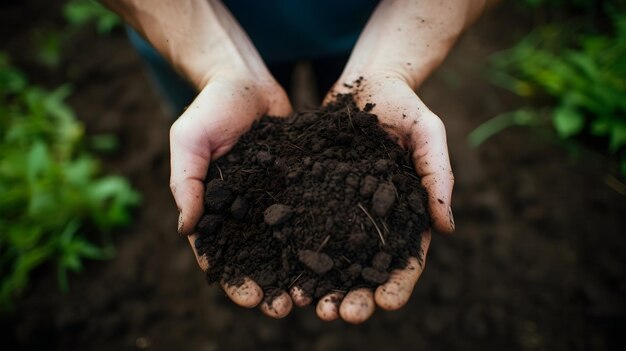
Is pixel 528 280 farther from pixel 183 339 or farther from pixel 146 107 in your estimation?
pixel 146 107

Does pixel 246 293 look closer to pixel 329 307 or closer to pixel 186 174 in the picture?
pixel 329 307

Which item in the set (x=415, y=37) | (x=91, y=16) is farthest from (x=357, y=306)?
(x=91, y=16)

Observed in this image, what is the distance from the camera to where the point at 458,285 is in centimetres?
247

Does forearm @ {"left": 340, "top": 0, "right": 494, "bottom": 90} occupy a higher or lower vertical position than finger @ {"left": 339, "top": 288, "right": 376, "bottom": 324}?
higher

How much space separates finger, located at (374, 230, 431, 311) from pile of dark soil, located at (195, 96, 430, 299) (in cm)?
3

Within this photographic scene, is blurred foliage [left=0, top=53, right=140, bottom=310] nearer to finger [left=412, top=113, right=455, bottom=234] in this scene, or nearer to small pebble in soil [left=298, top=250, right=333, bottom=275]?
small pebble in soil [left=298, top=250, right=333, bottom=275]

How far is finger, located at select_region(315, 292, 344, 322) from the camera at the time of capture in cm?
136

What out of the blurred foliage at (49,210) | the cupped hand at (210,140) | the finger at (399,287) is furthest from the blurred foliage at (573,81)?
the blurred foliage at (49,210)

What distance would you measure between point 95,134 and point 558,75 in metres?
3.77

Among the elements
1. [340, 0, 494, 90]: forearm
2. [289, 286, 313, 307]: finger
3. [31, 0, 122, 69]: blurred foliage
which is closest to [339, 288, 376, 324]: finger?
[289, 286, 313, 307]: finger

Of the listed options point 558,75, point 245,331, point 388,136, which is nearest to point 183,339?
point 245,331

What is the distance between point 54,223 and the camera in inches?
104

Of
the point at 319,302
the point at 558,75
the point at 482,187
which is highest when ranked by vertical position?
the point at 319,302

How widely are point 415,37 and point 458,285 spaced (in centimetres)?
156
